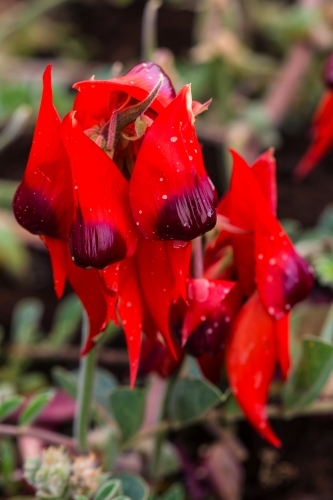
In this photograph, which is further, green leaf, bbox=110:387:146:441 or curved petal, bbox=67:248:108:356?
green leaf, bbox=110:387:146:441

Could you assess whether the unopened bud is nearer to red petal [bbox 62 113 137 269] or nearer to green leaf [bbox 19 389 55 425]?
green leaf [bbox 19 389 55 425]

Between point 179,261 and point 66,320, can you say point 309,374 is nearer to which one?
point 179,261

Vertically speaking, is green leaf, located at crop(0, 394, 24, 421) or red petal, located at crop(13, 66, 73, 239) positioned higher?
red petal, located at crop(13, 66, 73, 239)

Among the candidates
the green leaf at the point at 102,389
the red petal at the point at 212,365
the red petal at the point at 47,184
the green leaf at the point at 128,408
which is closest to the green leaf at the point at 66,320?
the green leaf at the point at 102,389

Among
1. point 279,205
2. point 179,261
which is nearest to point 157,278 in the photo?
point 179,261

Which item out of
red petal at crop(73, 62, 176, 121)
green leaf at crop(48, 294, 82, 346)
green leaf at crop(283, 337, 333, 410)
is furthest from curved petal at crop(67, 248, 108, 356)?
green leaf at crop(48, 294, 82, 346)

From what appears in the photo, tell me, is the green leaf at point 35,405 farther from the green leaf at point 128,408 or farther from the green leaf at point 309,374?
the green leaf at point 309,374
